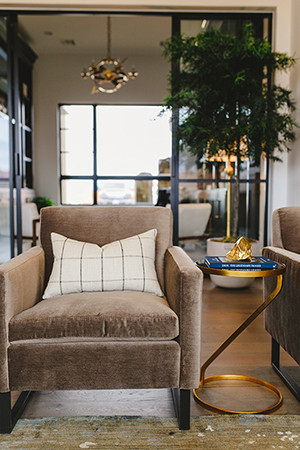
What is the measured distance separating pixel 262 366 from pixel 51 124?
21.2 ft

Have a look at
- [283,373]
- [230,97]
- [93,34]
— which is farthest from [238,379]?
[93,34]

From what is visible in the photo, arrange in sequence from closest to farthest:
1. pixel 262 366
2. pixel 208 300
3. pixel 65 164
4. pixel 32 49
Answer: pixel 262 366 < pixel 208 300 < pixel 32 49 < pixel 65 164

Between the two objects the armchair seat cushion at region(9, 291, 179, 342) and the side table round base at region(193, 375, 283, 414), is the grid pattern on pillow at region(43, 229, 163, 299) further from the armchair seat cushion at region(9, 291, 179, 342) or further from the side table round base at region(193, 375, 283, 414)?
the side table round base at region(193, 375, 283, 414)

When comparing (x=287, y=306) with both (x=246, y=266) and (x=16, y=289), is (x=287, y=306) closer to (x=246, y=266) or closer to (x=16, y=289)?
(x=246, y=266)

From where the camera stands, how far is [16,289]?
1511mm

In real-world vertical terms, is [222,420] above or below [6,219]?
below

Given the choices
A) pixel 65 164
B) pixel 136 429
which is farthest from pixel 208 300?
pixel 65 164

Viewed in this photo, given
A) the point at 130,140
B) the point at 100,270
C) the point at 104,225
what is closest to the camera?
the point at 100,270

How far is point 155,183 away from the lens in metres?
7.66

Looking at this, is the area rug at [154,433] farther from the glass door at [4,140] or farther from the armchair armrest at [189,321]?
the glass door at [4,140]

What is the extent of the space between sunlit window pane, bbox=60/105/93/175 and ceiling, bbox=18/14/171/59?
3.56 feet

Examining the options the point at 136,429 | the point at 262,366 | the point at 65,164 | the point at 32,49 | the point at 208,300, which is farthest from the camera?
the point at 65,164

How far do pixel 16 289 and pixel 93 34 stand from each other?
596 cm

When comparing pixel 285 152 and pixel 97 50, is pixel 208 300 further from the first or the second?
pixel 97 50
